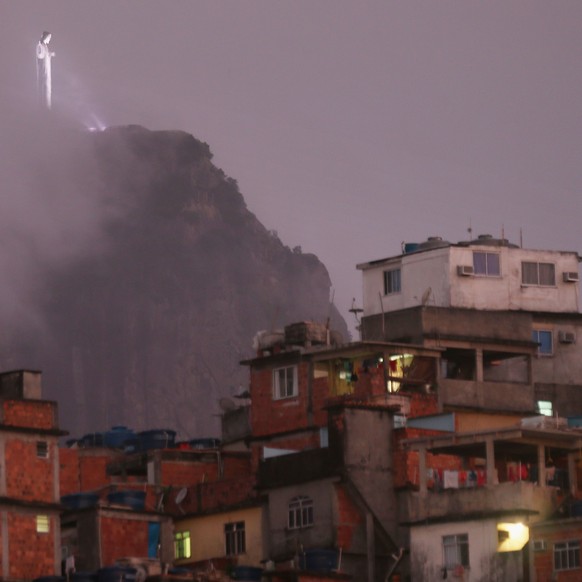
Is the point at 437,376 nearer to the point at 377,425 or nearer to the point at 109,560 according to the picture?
the point at 377,425

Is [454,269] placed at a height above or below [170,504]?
above

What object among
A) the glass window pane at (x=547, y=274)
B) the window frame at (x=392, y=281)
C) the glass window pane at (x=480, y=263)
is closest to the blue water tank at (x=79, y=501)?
the window frame at (x=392, y=281)

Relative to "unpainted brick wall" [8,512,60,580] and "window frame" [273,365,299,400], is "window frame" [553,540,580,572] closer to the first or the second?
"unpainted brick wall" [8,512,60,580]

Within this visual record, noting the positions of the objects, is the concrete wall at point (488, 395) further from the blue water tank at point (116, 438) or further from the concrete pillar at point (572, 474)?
the blue water tank at point (116, 438)

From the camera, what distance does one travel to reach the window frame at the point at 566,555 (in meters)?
64.6

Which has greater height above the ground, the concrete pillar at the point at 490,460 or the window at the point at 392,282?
the window at the point at 392,282

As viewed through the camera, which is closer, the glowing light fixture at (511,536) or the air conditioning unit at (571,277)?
the glowing light fixture at (511,536)

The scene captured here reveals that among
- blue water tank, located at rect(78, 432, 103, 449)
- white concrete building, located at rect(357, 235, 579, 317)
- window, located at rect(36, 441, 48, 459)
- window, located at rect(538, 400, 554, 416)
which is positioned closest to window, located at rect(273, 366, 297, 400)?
white concrete building, located at rect(357, 235, 579, 317)

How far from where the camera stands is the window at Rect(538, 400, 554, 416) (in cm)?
8831

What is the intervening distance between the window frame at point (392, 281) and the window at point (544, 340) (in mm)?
6076

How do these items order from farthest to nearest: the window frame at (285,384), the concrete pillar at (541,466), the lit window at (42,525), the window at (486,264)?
the window at (486,264) < the window frame at (285,384) < the concrete pillar at (541,466) < the lit window at (42,525)

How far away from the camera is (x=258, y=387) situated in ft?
280

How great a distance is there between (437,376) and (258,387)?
7222 mm

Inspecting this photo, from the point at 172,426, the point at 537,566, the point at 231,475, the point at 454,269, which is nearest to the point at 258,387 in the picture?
the point at 231,475
